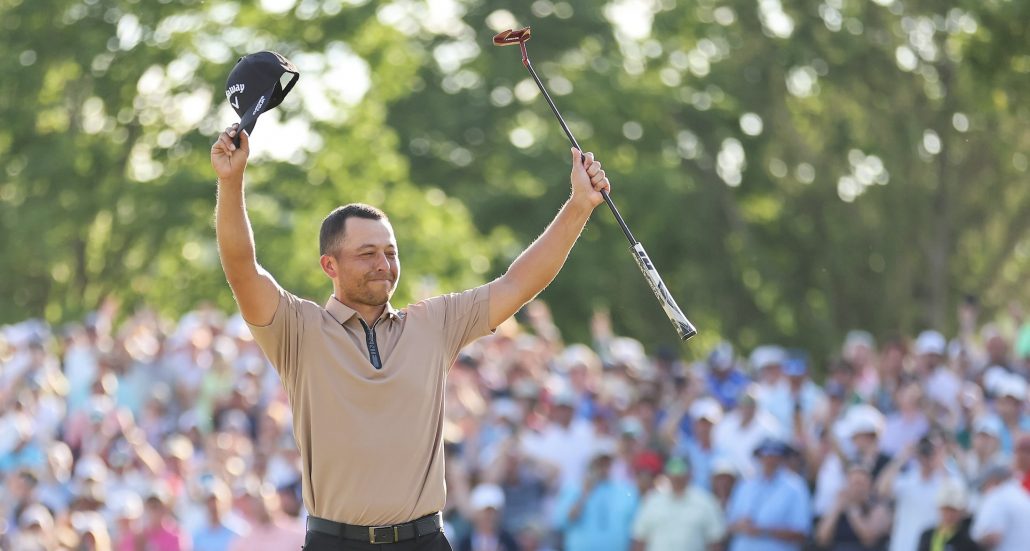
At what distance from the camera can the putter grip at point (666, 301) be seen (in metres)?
6.87

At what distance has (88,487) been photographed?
52.4 feet

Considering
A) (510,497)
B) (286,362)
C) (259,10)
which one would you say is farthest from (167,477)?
(259,10)

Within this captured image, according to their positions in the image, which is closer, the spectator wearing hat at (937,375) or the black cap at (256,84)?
the black cap at (256,84)

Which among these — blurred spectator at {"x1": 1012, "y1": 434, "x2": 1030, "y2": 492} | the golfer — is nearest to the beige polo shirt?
the golfer

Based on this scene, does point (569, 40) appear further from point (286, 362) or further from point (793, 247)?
point (286, 362)

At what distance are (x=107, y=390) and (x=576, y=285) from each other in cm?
1836

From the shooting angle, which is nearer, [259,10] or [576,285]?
[259,10]

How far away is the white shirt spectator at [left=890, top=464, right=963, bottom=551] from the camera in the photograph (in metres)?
12.5

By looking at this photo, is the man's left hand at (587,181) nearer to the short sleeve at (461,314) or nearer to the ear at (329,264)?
the short sleeve at (461,314)

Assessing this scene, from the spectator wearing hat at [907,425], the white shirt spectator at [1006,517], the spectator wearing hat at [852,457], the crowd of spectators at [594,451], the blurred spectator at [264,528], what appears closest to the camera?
the white shirt spectator at [1006,517]

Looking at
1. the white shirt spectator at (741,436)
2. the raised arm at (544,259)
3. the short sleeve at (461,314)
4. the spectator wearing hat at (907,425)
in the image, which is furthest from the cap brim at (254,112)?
the white shirt spectator at (741,436)

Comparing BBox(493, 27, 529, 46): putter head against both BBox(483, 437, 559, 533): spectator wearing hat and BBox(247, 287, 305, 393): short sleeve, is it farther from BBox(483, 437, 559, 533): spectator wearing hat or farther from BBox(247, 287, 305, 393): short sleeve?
BBox(483, 437, 559, 533): spectator wearing hat

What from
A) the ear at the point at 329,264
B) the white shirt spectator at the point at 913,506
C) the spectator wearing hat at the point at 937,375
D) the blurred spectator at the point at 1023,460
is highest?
the ear at the point at 329,264

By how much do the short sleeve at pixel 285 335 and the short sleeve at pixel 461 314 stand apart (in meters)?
0.51
